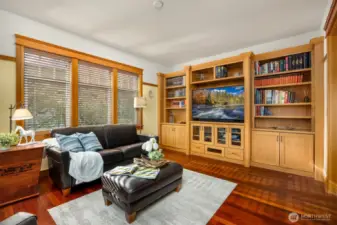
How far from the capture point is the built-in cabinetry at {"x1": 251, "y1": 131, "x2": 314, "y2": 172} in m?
2.70

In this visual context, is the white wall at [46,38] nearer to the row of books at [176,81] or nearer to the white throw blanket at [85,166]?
the row of books at [176,81]

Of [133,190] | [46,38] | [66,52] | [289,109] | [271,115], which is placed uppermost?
[46,38]

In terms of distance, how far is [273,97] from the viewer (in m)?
3.11

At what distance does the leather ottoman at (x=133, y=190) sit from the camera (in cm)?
155

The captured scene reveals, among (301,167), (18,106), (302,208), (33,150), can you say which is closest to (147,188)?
(33,150)

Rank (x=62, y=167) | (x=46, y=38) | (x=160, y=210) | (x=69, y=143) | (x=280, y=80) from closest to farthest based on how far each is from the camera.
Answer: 1. (x=160, y=210)
2. (x=62, y=167)
3. (x=69, y=143)
4. (x=46, y=38)
5. (x=280, y=80)

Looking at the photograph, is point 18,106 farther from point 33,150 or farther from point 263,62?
point 263,62

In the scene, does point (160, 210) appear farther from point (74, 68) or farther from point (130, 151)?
point (74, 68)

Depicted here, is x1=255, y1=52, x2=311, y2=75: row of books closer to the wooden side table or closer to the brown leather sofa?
the brown leather sofa

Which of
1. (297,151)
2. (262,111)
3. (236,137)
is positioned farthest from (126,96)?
(297,151)

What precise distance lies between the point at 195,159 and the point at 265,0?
318cm

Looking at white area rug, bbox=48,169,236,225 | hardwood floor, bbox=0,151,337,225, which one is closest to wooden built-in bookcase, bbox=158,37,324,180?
hardwood floor, bbox=0,151,337,225

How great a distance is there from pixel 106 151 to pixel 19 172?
106 centimetres

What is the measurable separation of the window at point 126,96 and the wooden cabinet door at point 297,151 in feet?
11.4
